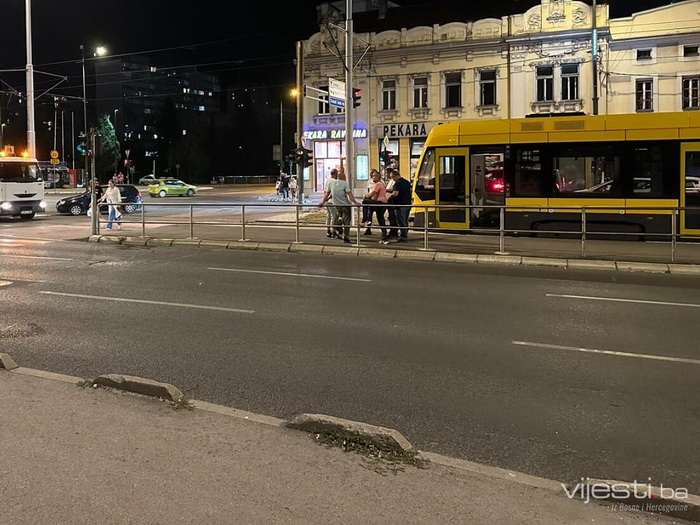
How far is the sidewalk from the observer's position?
331 centimetres

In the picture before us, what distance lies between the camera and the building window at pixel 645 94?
3572 centimetres

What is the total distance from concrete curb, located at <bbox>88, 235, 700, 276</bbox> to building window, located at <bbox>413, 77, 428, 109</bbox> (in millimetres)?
27164

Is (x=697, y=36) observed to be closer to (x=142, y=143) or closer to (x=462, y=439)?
(x=462, y=439)

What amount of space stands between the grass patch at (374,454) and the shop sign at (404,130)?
37.7 m

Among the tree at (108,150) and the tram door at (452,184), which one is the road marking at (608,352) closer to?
the tram door at (452,184)

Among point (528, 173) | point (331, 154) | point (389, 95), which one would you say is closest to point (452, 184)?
point (528, 173)

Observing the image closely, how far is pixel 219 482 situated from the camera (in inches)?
143

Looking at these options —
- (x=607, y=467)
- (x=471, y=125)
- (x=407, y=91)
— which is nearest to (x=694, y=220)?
(x=471, y=125)

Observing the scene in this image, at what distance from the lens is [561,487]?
3662mm

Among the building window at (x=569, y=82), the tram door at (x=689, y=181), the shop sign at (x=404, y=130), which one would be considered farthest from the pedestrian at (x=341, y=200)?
the building window at (x=569, y=82)

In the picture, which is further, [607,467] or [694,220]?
[694,220]

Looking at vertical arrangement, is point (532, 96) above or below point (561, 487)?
above

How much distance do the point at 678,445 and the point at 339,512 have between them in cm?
251

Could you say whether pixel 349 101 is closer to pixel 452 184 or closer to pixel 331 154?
pixel 452 184
